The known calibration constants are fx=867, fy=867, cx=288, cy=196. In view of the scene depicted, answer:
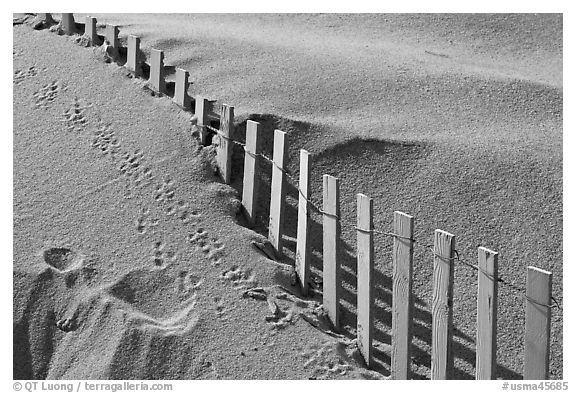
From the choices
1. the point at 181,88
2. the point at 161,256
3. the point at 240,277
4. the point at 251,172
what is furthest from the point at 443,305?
the point at 181,88

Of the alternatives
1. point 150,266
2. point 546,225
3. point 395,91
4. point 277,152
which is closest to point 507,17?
point 395,91

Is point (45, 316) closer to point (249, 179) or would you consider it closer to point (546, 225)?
point (249, 179)

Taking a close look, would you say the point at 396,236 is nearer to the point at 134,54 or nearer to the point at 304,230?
the point at 304,230

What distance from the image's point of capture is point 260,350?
14.8ft

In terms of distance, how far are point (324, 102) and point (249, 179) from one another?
49.5 inches

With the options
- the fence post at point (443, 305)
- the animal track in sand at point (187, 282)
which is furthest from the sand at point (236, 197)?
the fence post at point (443, 305)

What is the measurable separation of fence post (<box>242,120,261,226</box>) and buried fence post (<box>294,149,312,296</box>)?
0.42m

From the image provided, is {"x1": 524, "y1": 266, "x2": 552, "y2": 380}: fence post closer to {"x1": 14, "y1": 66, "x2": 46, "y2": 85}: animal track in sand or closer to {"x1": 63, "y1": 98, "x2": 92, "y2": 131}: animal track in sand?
{"x1": 63, "y1": 98, "x2": 92, "y2": 131}: animal track in sand

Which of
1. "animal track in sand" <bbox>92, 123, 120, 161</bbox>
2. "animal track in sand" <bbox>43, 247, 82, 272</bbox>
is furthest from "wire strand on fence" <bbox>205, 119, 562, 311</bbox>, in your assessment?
"animal track in sand" <bbox>43, 247, 82, 272</bbox>

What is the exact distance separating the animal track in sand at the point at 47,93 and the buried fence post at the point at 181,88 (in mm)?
957

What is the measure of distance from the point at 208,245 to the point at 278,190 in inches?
20.6

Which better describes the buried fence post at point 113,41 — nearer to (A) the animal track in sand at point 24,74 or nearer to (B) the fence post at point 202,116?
(A) the animal track in sand at point 24,74

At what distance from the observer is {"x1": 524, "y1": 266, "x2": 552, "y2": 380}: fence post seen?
12.2 feet

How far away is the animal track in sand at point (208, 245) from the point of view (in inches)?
196
